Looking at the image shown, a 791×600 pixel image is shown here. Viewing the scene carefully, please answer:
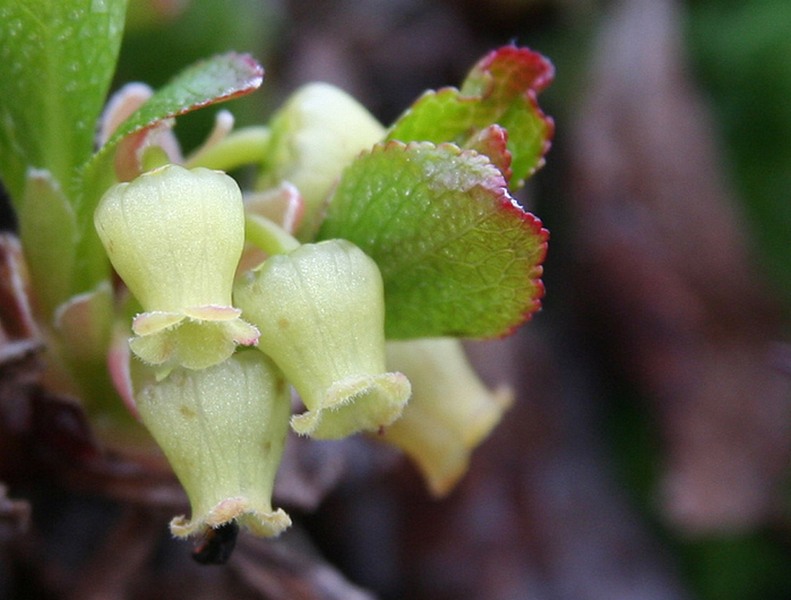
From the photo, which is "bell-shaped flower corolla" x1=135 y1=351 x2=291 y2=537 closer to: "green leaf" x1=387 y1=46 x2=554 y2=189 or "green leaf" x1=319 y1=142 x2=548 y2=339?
"green leaf" x1=319 y1=142 x2=548 y2=339

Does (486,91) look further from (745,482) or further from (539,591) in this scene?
(745,482)

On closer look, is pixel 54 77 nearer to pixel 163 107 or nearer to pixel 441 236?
pixel 163 107

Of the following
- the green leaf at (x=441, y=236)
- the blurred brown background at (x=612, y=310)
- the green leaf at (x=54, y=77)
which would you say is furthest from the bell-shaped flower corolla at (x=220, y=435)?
the blurred brown background at (x=612, y=310)

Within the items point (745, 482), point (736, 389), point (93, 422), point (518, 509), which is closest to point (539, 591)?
point (518, 509)

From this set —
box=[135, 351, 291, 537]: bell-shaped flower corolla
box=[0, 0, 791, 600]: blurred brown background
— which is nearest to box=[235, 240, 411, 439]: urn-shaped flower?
box=[135, 351, 291, 537]: bell-shaped flower corolla

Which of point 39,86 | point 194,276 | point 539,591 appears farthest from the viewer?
point 539,591

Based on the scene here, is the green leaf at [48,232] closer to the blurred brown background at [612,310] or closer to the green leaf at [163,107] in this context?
the green leaf at [163,107]
